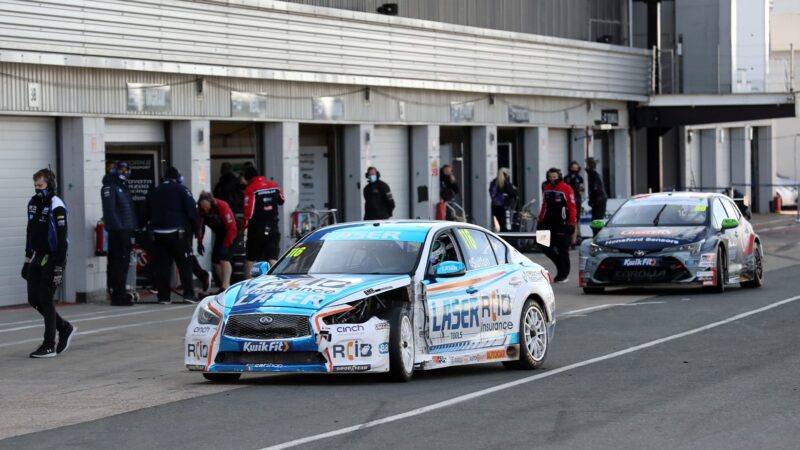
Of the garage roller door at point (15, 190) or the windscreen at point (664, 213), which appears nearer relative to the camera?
the garage roller door at point (15, 190)

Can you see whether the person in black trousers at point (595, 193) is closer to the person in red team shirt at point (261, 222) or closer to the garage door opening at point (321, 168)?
the garage door opening at point (321, 168)

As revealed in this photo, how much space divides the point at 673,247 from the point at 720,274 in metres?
0.81

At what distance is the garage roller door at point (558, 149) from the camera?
40.5 m

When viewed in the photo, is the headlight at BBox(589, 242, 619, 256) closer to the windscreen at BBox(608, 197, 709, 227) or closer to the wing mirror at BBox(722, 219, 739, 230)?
the windscreen at BBox(608, 197, 709, 227)

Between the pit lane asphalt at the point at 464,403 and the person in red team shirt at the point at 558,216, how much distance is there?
26.7 ft

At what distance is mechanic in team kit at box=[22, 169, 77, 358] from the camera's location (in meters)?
15.4

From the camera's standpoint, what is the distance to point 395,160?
109ft

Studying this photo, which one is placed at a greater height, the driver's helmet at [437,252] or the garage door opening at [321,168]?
the garage door opening at [321,168]

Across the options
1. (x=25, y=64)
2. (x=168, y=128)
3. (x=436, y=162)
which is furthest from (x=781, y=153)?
(x=25, y=64)

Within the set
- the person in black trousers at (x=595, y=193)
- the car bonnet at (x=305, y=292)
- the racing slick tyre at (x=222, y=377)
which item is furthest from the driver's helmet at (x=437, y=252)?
the person in black trousers at (x=595, y=193)

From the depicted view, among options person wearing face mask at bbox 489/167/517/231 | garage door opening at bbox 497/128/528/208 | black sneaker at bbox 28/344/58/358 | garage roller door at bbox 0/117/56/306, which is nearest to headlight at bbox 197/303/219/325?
black sneaker at bbox 28/344/58/358

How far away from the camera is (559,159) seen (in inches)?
1625

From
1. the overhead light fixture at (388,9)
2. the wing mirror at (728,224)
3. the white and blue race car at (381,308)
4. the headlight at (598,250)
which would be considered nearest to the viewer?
the white and blue race car at (381,308)

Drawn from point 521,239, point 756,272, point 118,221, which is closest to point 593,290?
point 756,272
